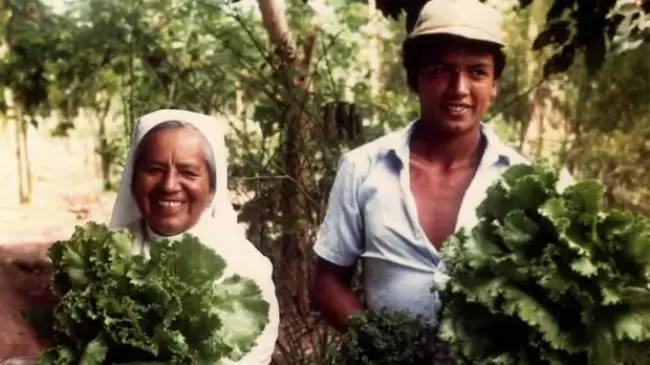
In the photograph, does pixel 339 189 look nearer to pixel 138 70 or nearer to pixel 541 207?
pixel 541 207

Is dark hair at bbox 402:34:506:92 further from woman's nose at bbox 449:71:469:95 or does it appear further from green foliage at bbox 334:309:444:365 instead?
green foliage at bbox 334:309:444:365

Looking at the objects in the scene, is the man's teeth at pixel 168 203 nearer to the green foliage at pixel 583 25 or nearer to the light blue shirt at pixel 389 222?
the light blue shirt at pixel 389 222

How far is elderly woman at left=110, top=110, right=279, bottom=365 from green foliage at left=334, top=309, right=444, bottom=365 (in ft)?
0.41

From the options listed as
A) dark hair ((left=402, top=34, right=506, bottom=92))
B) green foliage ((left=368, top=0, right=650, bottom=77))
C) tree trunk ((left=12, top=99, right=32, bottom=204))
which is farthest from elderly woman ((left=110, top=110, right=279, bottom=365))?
tree trunk ((left=12, top=99, right=32, bottom=204))

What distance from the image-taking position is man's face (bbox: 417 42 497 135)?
1349 mm

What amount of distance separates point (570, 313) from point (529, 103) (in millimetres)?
3364

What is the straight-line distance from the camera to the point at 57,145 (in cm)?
593

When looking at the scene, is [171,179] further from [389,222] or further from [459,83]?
[459,83]

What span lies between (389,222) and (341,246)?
98 millimetres

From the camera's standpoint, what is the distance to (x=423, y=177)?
1.43m

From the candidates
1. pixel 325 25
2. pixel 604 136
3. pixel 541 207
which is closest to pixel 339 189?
pixel 541 207

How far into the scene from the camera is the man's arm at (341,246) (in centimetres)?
143

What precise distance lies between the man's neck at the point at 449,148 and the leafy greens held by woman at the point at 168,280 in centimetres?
31

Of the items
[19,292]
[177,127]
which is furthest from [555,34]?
[19,292]
